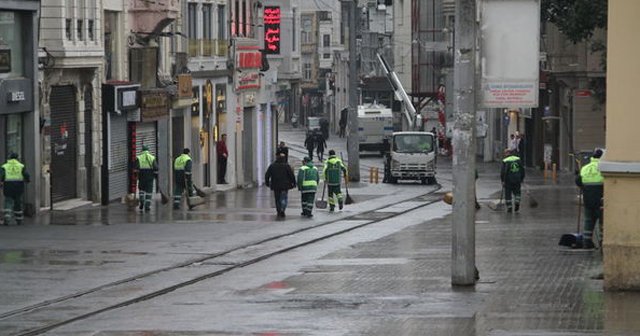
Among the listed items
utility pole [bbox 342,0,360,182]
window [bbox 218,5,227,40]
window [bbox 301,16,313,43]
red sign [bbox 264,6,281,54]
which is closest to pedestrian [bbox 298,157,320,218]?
window [bbox 218,5,227,40]

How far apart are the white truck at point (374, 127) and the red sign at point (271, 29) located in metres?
20.1

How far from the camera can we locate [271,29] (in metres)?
66.1

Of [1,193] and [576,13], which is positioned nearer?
[1,193]

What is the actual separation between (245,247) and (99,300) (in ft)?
28.2

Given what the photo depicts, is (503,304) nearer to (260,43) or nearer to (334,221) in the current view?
(334,221)

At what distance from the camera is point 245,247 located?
91.5 feet

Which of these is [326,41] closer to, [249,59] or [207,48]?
[249,59]

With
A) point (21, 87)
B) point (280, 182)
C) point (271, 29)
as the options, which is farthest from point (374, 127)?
point (21, 87)

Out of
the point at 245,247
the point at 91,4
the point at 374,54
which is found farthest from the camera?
the point at 374,54

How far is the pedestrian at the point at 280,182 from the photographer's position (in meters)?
36.6

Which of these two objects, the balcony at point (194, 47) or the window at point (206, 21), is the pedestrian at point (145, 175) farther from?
the window at point (206, 21)

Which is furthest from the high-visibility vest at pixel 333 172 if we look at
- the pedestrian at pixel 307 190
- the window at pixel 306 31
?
the window at pixel 306 31

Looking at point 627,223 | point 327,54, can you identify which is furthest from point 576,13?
point 327,54

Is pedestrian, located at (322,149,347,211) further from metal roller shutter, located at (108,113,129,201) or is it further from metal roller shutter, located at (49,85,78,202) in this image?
metal roller shutter, located at (108,113,129,201)
